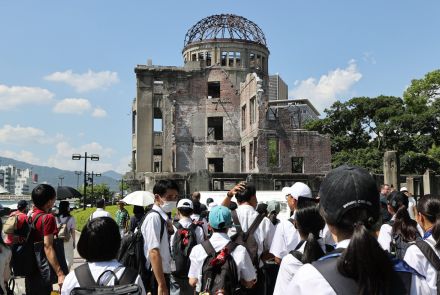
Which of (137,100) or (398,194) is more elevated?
(137,100)

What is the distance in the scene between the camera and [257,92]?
3675cm

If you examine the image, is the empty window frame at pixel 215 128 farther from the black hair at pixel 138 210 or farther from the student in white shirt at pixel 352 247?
the student in white shirt at pixel 352 247

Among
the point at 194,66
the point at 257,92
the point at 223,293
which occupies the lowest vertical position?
the point at 223,293

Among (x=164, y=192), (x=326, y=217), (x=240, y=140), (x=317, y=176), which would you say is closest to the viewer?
(x=326, y=217)

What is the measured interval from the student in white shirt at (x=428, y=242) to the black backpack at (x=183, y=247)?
2.98 metres

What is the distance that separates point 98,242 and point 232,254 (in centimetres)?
182

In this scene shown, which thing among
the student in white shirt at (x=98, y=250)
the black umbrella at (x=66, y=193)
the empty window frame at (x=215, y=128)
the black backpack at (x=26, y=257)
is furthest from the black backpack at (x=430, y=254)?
the empty window frame at (x=215, y=128)

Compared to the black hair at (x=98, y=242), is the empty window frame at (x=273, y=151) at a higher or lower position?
higher

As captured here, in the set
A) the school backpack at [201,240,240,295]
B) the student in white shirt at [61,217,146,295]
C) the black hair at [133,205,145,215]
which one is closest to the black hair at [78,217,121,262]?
the student in white shirt at [61,217,146,295]

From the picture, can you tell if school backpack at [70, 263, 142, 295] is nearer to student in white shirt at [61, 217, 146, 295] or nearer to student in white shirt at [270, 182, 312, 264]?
student in white shirt at [61, 217, 146, 295]

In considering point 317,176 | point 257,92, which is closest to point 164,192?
point 317,176

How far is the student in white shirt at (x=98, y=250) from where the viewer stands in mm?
3354

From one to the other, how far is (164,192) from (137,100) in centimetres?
3701

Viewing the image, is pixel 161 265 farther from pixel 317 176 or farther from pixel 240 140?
pixel 240 140
